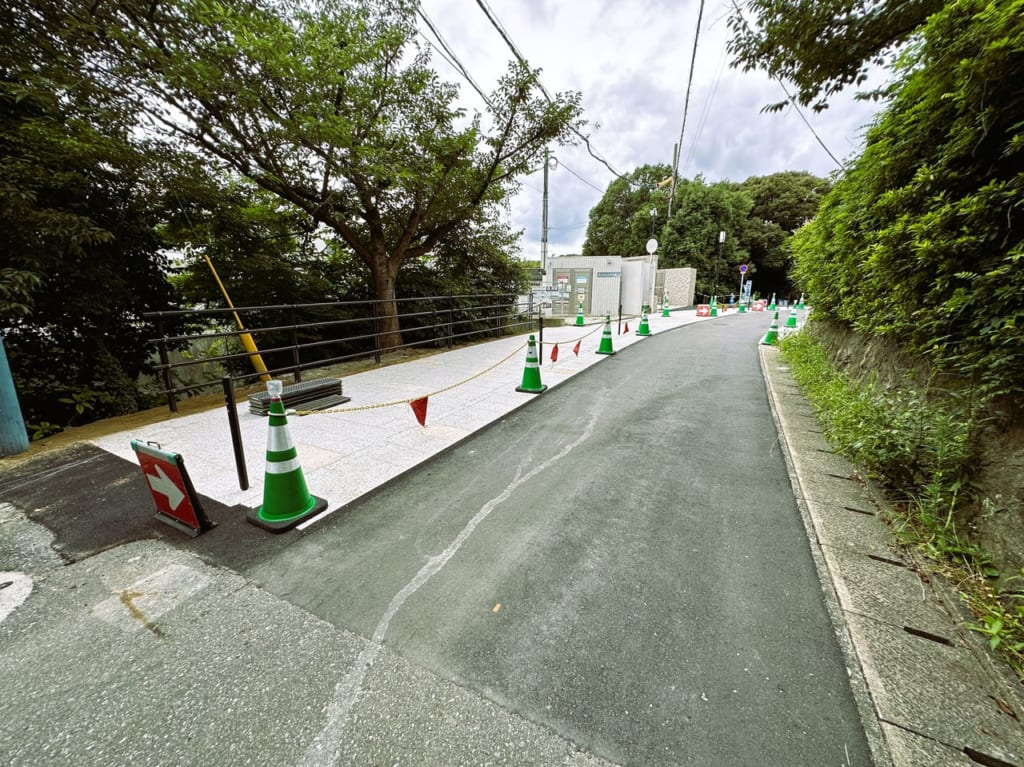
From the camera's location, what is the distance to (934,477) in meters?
2.56

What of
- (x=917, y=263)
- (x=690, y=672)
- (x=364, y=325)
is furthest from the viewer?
(x=364, y=325)

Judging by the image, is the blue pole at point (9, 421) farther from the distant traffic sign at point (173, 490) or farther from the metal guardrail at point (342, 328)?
the metal guardrail at point (342, 328)

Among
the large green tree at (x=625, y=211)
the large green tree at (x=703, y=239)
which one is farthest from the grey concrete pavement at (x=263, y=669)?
the large green tree at (x=625, y=211)

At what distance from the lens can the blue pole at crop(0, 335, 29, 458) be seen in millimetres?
3443

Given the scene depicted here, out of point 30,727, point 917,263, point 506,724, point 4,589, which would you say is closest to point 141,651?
point 30,727

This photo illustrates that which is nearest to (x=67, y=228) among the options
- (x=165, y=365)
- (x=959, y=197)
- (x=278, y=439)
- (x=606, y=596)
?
(x=165, y=365)

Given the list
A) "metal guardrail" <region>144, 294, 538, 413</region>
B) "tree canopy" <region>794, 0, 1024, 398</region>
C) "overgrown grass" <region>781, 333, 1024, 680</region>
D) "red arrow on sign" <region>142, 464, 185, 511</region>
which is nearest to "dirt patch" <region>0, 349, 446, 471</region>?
"metal guardrail" <region>144, 294, 538, 413</region>

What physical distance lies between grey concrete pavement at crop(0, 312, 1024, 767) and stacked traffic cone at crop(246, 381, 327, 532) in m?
0.14

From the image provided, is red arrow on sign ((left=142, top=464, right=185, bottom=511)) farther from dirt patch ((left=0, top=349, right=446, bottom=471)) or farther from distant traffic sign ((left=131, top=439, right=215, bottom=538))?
dirt patch ((left=0, top=349, right=446, bottom=471))

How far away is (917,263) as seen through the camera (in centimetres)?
295

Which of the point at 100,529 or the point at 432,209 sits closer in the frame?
the point at 100,529

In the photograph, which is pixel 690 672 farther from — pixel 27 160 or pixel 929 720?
pixel 27 160

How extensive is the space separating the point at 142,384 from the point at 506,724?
718 cm

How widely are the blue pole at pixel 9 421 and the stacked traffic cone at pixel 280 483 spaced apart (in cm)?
282
